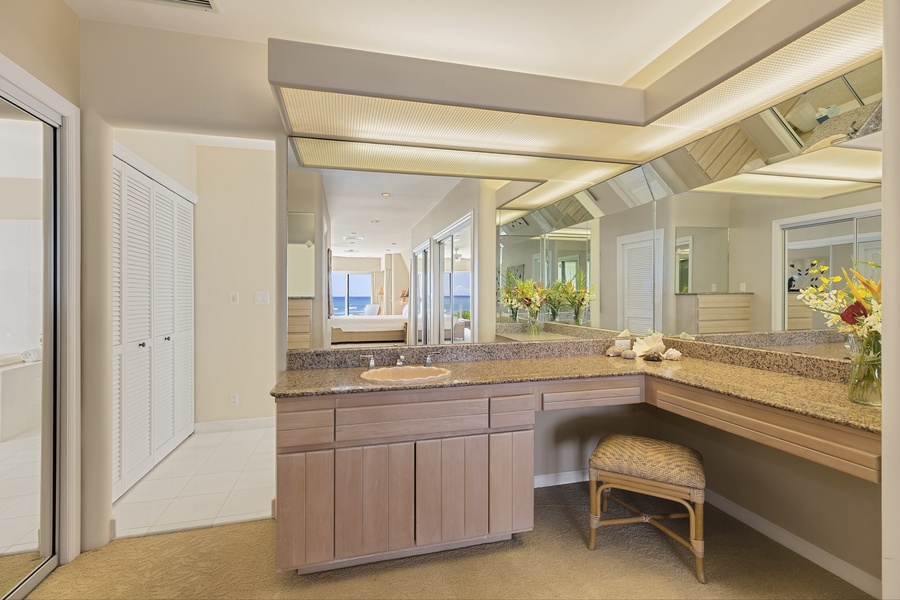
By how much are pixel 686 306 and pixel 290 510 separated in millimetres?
2430

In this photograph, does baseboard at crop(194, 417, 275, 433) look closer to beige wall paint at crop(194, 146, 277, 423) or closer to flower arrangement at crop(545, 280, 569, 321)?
beige wall paint at crop(194, 146, 277, 423)

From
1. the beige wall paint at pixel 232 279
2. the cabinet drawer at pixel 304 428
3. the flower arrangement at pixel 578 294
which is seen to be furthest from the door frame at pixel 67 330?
the flower arrangement at pixel 578 294

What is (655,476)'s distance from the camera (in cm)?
187

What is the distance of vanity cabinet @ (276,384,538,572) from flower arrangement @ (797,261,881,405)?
3.87 ft

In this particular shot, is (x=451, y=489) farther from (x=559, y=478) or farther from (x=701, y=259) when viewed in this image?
(x=701, y=259)

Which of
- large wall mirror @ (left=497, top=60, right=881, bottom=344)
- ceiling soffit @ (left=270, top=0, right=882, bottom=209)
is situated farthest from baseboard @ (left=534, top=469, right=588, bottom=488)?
ceiling soffit @ (left=270, top=0, right=882, bottom=209)

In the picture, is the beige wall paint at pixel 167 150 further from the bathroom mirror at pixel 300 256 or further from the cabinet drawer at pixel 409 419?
the cabinet drawer at pixel 409 419

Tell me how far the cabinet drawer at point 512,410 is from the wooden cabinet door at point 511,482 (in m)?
0.05

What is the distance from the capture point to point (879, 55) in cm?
163

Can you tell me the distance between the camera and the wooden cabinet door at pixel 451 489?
1890 mm

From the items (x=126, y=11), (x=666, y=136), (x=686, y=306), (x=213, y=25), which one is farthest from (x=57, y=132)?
(x=686, y=306)

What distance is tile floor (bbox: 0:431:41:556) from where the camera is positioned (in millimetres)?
1678

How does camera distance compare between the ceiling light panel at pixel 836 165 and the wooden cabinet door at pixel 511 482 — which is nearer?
the ceiling light panel at pixel 836 165

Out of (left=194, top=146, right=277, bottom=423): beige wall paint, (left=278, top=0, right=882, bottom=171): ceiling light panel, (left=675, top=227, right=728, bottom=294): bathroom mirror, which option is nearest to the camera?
(left=278, top=0, right=882, bottom=171): ceiling light panel
